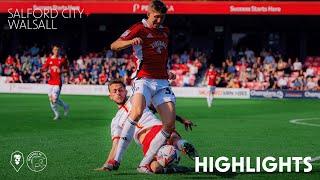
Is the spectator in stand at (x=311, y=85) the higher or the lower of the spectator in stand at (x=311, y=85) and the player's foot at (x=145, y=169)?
the lower

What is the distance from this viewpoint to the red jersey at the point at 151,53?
9.55 meters

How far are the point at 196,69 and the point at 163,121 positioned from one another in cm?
3313

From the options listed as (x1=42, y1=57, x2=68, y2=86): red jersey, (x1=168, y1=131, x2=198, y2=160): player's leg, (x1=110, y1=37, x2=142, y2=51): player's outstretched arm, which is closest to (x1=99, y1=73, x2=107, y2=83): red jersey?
(x1=42, y1=57, x2=68, y2=86): red jersey

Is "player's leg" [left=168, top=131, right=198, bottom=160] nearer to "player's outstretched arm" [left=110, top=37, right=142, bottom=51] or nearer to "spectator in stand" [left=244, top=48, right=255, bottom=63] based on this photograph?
"player's outstretched arm" [left=110, top=37, right=142, bottom=51]

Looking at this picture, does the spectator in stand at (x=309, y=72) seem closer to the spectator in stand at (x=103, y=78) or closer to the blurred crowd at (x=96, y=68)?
the blurred crowd at (x=96, y=68)

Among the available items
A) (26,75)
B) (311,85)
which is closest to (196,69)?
(311,85)

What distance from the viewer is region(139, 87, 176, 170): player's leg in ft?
30.8

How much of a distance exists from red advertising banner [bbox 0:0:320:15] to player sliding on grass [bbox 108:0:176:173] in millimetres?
32517

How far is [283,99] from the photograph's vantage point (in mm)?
38688

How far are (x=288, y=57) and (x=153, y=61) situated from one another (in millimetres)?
37378

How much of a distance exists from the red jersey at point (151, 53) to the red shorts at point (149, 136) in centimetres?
73

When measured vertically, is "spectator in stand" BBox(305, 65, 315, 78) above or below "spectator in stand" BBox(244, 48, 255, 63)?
below

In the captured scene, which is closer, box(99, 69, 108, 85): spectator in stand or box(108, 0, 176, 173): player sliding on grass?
box(108, 0, 176, 173): player sliding on grass

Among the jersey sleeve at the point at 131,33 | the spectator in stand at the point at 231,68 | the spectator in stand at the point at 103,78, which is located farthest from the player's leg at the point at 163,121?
the spectator in stand at the point at 103,78
